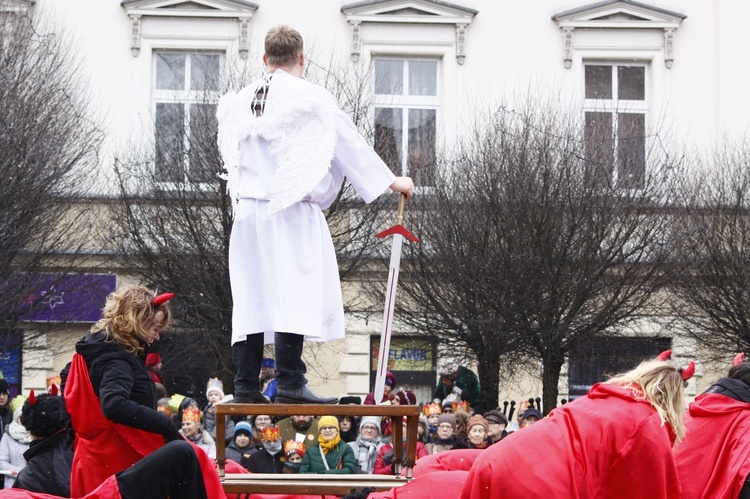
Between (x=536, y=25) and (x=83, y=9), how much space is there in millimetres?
8018

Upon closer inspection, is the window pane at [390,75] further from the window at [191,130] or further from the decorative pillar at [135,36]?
the decorative pillar at [135,36]

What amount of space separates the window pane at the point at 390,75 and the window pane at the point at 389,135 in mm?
452

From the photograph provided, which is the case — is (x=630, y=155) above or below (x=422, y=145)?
below

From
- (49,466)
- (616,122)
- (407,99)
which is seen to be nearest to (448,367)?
(616,122)

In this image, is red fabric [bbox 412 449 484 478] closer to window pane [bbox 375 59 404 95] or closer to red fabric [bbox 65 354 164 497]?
red fabric [bbox 65 354 164 497]

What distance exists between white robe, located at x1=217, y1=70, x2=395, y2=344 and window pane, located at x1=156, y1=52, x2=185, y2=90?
1578 centimetres

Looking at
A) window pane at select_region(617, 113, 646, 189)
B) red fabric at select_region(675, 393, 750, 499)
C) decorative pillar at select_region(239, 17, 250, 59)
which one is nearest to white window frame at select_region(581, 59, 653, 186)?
window pane at select_region(617, 113, 646, 189)

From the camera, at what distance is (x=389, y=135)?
793 inches

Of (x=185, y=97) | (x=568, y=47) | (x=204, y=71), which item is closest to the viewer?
(x=204, y=71)

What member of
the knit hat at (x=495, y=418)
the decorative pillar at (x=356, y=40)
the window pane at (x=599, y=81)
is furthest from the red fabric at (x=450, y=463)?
the window pane at (x=599, y=81)

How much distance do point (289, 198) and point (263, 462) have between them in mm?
5646

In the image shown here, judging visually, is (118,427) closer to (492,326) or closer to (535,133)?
(492,326)

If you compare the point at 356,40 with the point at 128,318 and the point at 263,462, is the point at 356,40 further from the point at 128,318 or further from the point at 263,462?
the point at 128,318

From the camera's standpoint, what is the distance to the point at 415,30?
75.0 ft
